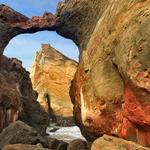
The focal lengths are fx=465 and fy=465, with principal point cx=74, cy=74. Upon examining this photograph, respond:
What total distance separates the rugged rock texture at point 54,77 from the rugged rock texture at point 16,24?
6313cm

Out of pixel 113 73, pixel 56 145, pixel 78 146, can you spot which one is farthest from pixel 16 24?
pixel 113 73

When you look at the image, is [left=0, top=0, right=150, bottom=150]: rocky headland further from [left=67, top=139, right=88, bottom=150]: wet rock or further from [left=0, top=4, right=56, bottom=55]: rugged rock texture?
[left=0, top=4, right=56, bottom=55]: rugged rock texture

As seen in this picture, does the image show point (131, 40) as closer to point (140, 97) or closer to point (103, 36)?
point (140, 97)

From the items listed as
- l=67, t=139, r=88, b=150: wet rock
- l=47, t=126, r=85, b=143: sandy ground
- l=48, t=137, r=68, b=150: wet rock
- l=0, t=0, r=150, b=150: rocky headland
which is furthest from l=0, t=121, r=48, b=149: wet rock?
l=47, t=126, r=85, b=143: sandy ground

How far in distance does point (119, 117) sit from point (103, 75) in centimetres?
151

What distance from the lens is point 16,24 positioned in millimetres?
23000

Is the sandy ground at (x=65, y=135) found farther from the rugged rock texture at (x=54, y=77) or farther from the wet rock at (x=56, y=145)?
the rugged rock texture at (x=54, y=77)

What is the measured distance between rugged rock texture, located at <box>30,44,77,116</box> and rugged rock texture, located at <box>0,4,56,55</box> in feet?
207

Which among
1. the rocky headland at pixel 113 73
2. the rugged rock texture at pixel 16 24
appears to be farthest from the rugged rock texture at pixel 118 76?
the rugged rock texture at pixel 16 24

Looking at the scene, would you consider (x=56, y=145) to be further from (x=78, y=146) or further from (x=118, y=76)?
(x=118, y=76)

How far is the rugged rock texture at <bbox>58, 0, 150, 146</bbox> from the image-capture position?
12.3 m

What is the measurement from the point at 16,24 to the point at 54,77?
7076 cm

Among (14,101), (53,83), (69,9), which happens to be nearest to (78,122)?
(69,9)

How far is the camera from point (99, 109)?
1500cm
